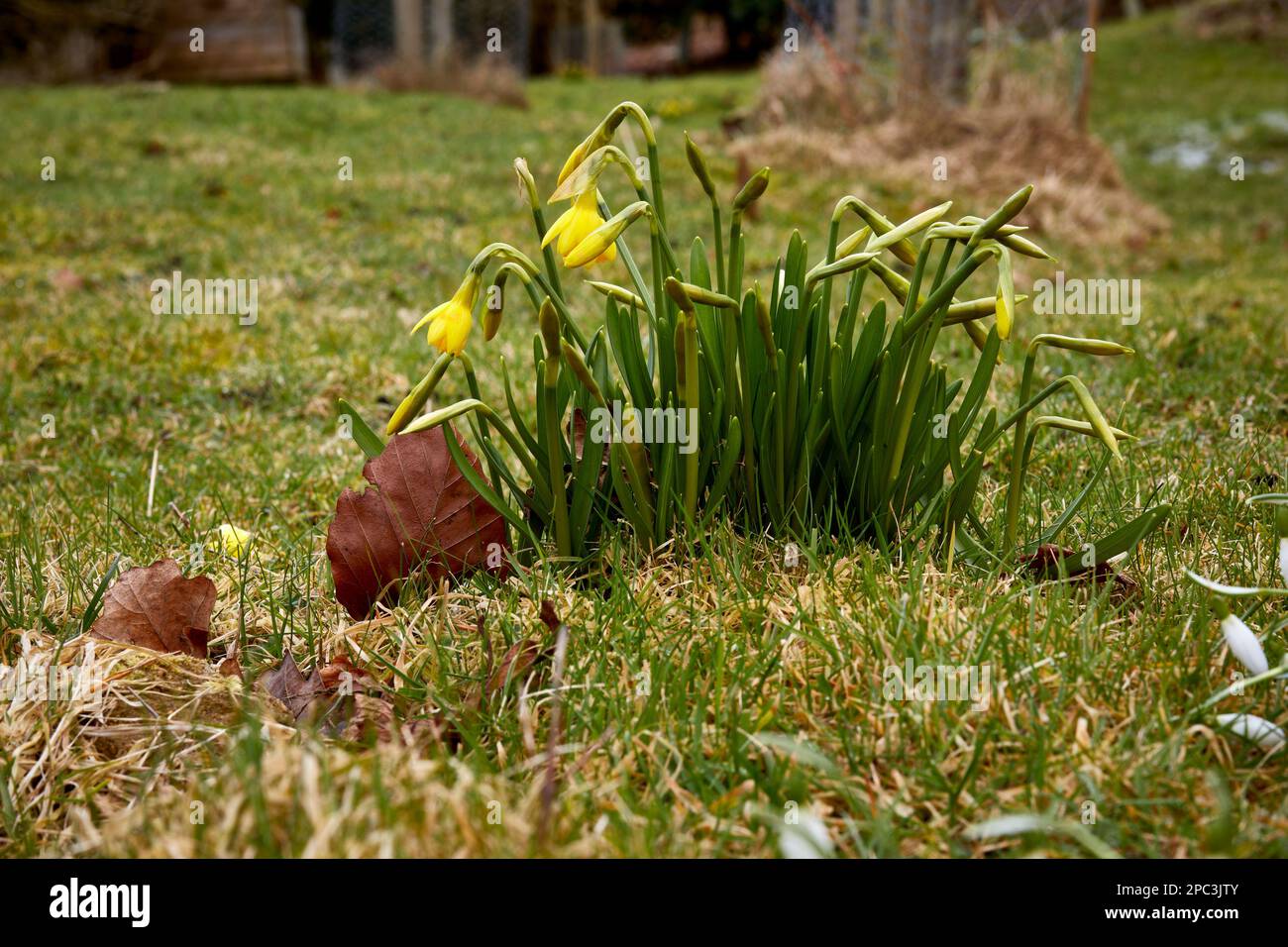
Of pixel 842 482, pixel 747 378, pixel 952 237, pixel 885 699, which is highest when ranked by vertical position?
pixel 952 237

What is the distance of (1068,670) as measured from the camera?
1.63m

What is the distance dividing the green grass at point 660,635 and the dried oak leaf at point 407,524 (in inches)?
2.8

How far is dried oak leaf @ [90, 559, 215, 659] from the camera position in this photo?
195cm

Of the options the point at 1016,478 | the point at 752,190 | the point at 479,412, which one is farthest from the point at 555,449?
the point at 1016,478

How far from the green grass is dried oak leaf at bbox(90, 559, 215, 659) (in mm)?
73

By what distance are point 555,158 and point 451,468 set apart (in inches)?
301

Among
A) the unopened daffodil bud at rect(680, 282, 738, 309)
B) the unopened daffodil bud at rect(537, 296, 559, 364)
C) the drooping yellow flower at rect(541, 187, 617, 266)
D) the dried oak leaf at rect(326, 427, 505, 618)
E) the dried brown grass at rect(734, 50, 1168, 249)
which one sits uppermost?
the dried brown grass at rect(734, 50, 1168, 249)

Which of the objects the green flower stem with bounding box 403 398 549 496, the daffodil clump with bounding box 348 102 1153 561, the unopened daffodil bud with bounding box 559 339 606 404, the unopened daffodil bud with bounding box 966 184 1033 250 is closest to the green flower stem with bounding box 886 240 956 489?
the daffodil clump with bounding box 348 102 1153 561

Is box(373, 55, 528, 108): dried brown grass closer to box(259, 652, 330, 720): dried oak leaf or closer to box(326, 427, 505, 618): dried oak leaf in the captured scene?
box(326, 427, 505, 618): dried oak leaf

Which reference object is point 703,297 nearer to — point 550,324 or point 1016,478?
point 550,324
